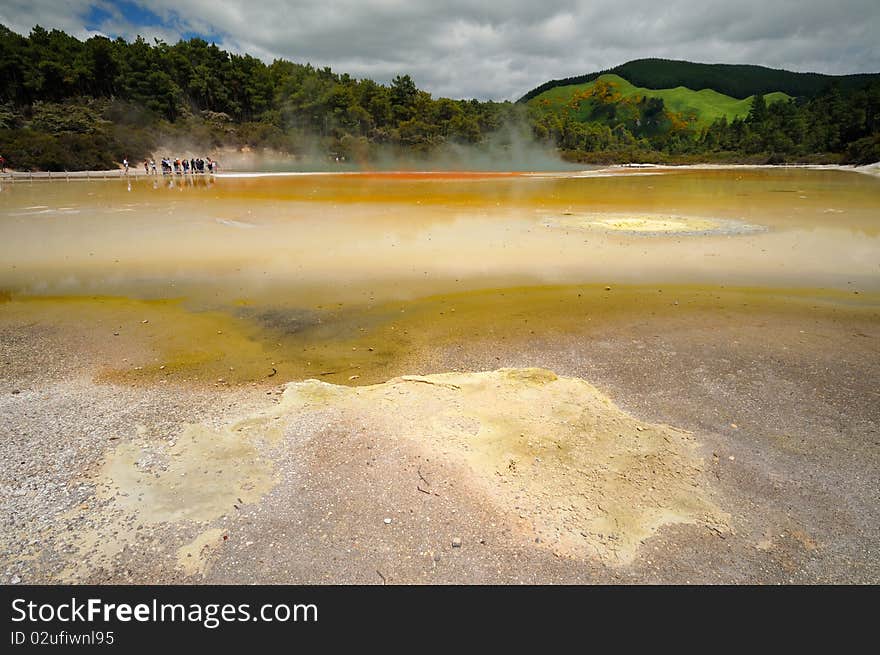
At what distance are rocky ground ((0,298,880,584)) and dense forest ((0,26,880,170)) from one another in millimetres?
56833

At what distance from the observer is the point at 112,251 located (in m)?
11.9

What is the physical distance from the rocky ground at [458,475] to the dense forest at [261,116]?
2238 inches

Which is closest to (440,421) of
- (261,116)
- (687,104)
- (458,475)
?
(458,475)

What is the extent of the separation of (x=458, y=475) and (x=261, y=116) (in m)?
99.5

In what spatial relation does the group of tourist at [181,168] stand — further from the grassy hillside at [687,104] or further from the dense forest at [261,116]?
the grassy hillside at [687,104]

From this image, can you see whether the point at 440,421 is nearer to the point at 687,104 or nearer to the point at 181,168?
the point at 181,168

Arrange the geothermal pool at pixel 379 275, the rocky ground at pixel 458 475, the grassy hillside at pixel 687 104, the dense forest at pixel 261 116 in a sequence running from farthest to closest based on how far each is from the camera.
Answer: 1. the grassy hillside at pixel 687 104
2. the dense forest at pixel 261 116
3. the geothermal pool at pixel 379 275
4. the rocky ground at pixel 458 475

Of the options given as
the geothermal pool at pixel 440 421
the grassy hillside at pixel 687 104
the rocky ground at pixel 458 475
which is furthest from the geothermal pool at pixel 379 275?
the grassy hillside at pixel 687 104

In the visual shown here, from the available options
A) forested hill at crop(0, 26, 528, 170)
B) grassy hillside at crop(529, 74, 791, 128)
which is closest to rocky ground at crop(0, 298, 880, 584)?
forested hill at crop(0, 26, 528, 170)

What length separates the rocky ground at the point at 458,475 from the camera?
2979 millimetres

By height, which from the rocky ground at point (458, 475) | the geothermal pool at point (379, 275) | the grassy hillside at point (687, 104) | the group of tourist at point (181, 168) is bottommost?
the rocky ground at point (458, 475)
